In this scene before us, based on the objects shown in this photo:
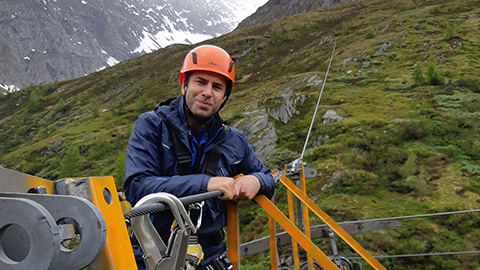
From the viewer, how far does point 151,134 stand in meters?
2.47

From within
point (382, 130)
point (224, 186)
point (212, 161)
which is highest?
point (212, 161)

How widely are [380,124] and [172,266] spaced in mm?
12045

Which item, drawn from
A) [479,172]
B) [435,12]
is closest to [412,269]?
[479,172]

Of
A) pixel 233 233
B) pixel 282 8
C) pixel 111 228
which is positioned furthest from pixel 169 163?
pixel 282 8

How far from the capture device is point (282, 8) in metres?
104

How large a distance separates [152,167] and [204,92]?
85 cm

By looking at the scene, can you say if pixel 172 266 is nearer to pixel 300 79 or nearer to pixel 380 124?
pixel 380 124

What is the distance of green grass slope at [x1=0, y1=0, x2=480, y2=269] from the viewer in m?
6.60

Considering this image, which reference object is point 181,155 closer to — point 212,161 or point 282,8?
point 212,161

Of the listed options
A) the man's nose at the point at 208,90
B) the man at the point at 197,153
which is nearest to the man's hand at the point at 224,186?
the man at the point at 197,153

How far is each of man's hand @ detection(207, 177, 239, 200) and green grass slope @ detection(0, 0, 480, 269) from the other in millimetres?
4417

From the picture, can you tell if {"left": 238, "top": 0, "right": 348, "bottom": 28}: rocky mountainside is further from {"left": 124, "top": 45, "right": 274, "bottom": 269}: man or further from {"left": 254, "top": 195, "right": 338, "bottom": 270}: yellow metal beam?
{"left": 254, "top": 195, "right": 338, "bottom": 270}: yellow metal beam

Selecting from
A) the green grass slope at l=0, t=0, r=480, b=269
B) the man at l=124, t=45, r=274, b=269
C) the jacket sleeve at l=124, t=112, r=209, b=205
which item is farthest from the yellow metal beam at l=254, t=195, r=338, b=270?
the green grass slope at l=0, t=0, r=480, b=269

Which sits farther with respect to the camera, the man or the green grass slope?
the green grass slope
